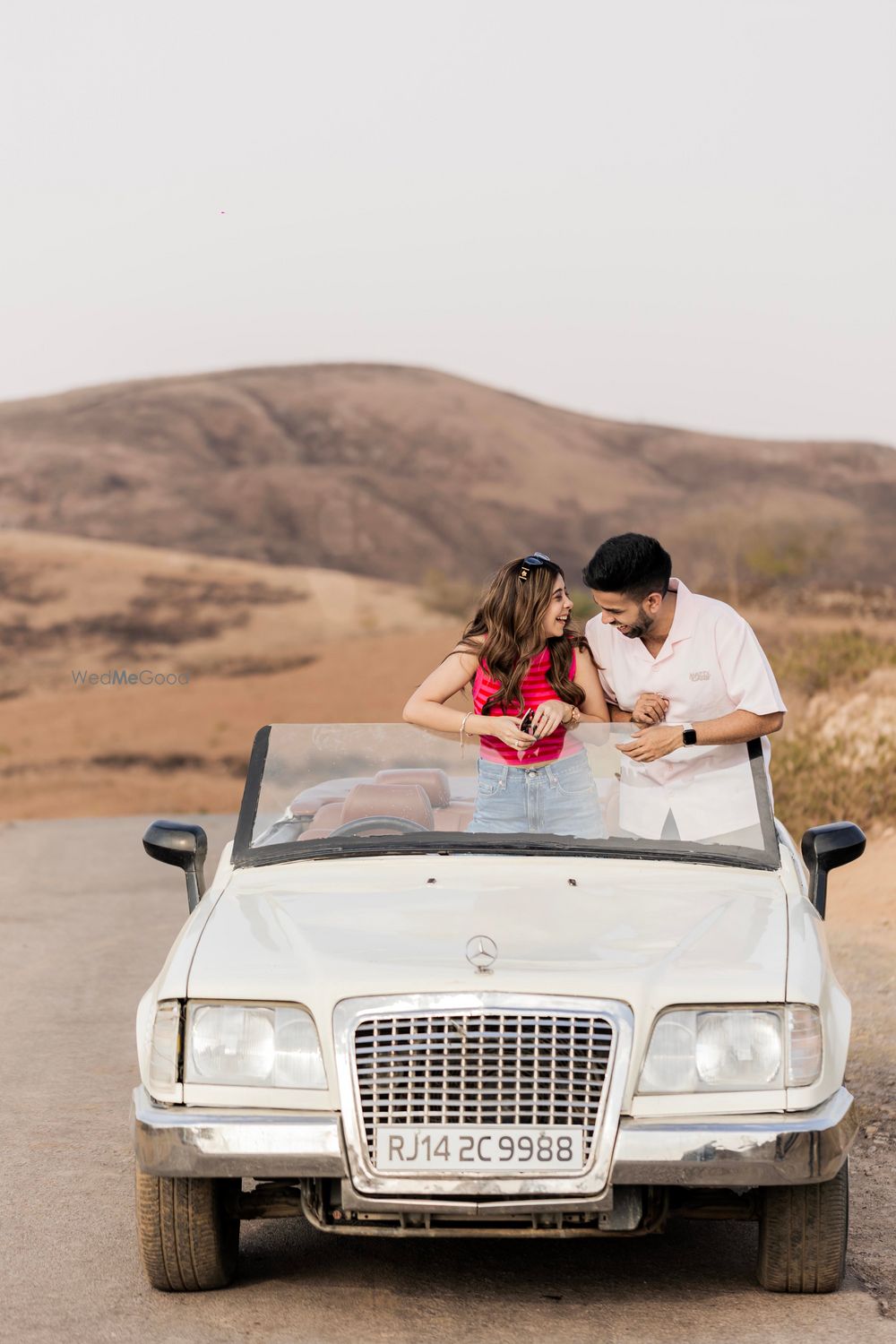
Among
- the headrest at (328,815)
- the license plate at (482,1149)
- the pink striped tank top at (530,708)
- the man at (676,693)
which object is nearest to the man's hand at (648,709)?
the man at (676,693)

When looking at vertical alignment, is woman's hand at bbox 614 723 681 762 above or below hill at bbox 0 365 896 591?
above

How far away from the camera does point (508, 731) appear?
19.6ft

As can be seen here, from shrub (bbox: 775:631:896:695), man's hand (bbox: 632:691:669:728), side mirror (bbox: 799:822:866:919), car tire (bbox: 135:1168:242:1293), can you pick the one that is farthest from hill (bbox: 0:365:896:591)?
car tire (bbox: 135:1168:242:1293)

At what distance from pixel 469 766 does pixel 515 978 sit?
1.67 metres

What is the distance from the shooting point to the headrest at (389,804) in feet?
19.2

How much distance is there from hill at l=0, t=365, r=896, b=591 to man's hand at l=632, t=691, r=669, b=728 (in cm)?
5157

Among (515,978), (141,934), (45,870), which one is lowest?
(45,870)

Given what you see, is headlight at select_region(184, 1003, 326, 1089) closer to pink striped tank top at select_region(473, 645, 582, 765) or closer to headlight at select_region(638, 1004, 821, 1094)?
headlight at select_region(638, 1004, 821, 1094)

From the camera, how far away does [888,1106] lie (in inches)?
293

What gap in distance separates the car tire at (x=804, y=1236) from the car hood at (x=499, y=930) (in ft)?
1.91

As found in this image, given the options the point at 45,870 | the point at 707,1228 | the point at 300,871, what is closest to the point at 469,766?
the point at 300,871

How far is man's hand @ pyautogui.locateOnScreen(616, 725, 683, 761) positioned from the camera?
6027 millimetres

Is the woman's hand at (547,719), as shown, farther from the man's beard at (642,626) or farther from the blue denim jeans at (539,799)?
the man's beard at (642,626)

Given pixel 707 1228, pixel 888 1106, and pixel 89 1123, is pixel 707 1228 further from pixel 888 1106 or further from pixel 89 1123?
pixel 89 1123
